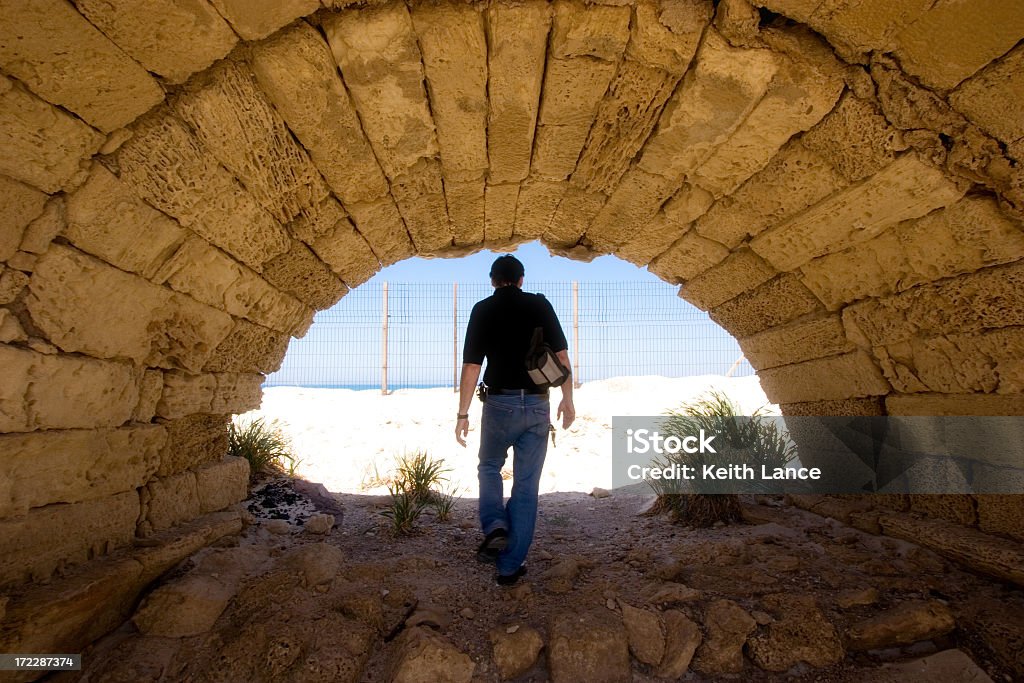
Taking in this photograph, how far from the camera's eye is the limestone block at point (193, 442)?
9.61 ft

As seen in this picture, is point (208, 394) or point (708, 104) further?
point (208, 394)

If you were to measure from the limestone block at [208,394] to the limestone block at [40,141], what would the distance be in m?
1.32

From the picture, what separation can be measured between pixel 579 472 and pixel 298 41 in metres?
5.88

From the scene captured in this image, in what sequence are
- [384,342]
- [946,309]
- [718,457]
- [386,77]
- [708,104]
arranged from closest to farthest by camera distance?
[386,77]
[708,104]
[946,309]
[718,457]
[384,342]

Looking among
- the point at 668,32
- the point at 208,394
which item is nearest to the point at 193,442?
the point at 208,394

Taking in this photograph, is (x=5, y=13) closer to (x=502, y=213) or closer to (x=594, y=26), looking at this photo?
(x=594, y=26)

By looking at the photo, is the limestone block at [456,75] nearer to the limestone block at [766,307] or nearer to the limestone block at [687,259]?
the limestone block at [687,259]

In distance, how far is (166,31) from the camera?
1.70 m

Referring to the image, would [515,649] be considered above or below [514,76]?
below

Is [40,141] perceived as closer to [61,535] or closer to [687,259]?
[61,535]

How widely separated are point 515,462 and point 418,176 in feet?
5.72

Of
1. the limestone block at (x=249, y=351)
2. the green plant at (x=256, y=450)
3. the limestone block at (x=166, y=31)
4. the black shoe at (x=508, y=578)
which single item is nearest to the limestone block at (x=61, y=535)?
the limestone block at (x=249, y=351)

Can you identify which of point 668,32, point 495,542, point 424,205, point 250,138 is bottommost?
point 495,542

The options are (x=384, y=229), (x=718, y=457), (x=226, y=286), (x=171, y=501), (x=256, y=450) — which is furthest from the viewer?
(x=256, y=450)
